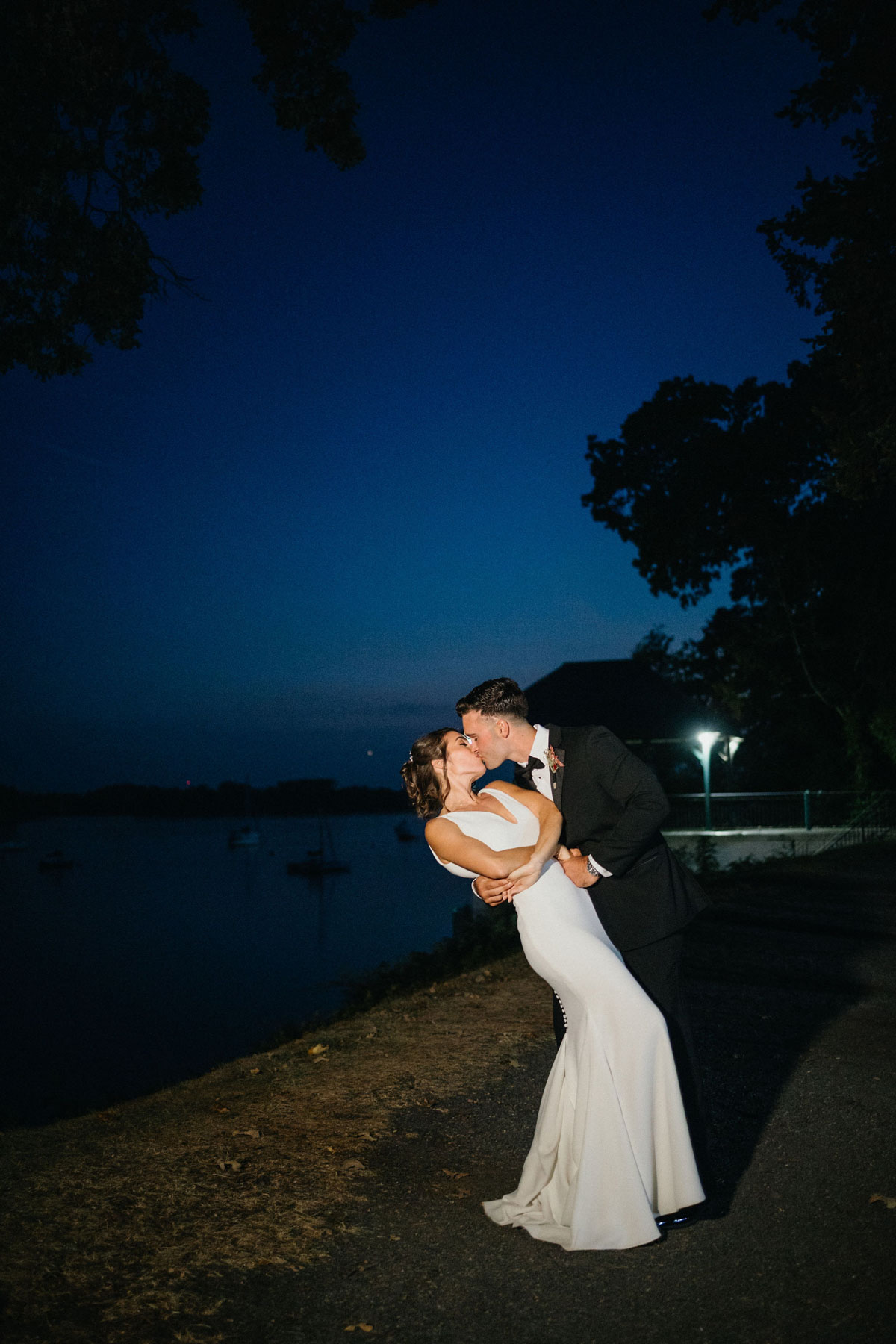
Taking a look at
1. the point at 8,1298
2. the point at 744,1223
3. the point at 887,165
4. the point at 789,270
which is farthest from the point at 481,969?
the point at 789,270

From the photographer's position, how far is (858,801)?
25797mm

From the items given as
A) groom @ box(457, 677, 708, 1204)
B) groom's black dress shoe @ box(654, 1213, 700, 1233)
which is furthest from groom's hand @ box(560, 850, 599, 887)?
groom's black dress shoe @ box(654, 1213, 700, 1233)

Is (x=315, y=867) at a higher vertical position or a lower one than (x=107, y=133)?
lower

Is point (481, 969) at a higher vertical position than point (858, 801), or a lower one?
lower

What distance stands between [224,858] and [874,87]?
565 ft

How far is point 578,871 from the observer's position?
13.5 feet

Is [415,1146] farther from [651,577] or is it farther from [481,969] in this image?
[651,577]

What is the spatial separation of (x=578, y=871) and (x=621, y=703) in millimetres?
33862

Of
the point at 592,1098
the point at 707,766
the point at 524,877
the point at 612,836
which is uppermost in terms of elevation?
the point at 707,766

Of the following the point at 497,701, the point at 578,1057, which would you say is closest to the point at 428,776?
the point at 497,701

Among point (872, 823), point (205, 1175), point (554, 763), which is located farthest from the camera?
point (872, 823)

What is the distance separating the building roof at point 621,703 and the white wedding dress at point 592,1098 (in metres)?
30.5

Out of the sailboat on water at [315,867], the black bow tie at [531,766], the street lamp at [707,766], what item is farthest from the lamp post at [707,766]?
the sailboat on water at [315,867]

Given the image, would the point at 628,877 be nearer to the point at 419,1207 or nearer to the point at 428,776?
the point at 428,776
